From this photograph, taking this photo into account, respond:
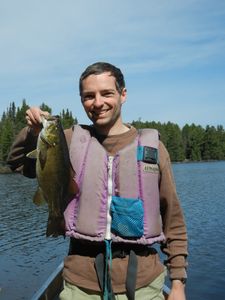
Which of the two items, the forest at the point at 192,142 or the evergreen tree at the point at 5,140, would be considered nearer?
the evergreen tree at the point at 5,140

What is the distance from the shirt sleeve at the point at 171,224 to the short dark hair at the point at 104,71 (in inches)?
24.3

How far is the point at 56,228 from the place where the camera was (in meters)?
3.67

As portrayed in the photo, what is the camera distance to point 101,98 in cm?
373

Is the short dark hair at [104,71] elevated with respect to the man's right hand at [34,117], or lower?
elevated

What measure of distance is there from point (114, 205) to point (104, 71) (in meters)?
1.06

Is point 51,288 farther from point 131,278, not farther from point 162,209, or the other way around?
point 131,278

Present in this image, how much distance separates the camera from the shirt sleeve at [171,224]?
12.7 feet

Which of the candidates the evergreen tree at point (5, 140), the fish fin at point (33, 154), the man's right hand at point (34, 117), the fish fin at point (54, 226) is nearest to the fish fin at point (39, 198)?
the fish fin at point (54, 226)

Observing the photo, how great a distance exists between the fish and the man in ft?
0.38

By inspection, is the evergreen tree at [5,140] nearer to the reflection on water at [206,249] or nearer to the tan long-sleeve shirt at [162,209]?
the reflection on water at [206,249]

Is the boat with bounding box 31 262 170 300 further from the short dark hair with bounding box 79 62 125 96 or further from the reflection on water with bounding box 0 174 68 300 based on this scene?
the reflection on water with bounding box 0 174 68 300

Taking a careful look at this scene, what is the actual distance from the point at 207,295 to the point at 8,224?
56.9 feet

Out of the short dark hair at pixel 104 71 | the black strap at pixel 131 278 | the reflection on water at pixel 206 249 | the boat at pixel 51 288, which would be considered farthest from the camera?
the reflection on water at pixel 206 249

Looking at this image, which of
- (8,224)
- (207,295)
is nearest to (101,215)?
(207,295)
